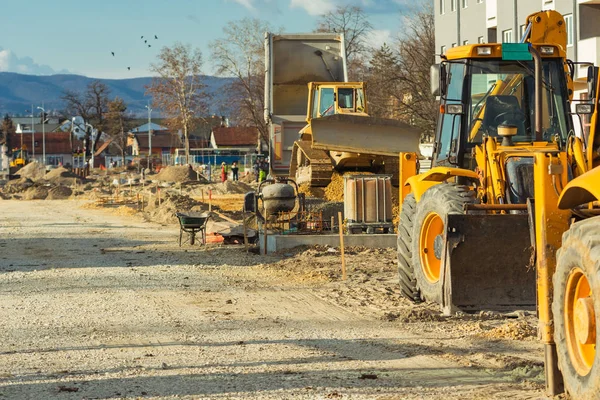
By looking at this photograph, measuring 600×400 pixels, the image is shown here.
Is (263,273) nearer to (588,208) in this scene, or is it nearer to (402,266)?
(402,266)

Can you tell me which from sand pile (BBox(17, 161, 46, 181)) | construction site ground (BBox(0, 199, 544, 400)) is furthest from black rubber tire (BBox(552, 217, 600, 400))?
sand pile (BBox(17, 161, 46, 181))

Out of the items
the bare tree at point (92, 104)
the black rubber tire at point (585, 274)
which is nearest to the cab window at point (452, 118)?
the black rubber tire at point (585, 274)

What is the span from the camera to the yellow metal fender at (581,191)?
5859mm

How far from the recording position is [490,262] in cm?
950

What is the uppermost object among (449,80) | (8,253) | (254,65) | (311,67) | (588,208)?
(254,65)

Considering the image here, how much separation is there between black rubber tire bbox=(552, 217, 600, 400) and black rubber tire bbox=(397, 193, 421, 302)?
15.6 ft

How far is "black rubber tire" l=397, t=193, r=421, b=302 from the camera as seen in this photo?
444 inches

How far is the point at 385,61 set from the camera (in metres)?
51.4

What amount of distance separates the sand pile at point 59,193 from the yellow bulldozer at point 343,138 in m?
28.3

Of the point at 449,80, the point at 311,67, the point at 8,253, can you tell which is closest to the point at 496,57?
the point at 449,80

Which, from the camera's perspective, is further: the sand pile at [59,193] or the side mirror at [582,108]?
the sand pile at [59,193]

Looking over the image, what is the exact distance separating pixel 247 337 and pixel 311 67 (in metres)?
17.4

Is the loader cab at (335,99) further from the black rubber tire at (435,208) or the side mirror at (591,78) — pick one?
the side mirror at (591,78)

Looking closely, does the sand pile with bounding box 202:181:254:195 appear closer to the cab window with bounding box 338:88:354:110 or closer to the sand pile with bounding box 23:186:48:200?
the sand pile with bounding box 23:186:48:200
